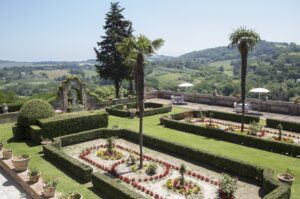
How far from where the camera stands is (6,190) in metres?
15.4

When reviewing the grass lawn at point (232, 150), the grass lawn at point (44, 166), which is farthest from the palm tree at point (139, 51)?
the grass lawn at point (232, 150)

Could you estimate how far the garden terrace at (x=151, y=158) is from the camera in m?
14.1

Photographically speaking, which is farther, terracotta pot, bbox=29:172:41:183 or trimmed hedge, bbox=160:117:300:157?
trimmed hedge, bbox=160:117:300:157

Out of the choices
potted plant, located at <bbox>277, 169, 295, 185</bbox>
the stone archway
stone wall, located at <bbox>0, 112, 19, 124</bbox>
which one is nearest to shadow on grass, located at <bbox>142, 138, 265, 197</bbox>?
potted plant, located at <bbox>277, 169, 295, 185</bbox>

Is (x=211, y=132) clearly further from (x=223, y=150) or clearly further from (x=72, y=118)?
(x=72, y=118)

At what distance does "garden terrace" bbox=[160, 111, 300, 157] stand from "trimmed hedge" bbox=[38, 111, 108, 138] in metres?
6.15

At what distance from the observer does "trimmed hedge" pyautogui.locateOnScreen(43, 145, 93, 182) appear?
15.8 m

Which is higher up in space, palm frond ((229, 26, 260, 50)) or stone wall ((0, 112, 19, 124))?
palm frond ((229, 26, 260, 50))

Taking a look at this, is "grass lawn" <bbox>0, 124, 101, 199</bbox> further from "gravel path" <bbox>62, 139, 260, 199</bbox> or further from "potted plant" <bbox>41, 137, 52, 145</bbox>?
"gravel path" <bbox>62, 139, 260, 199</bbox>

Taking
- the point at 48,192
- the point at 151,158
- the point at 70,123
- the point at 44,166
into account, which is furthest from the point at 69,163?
the point at 70,123

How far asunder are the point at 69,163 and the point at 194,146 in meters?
9.16

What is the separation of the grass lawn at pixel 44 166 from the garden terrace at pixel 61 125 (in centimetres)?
104

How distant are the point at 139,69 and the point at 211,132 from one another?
32.6 feet

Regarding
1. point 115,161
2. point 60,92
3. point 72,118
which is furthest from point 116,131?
point 60,92
